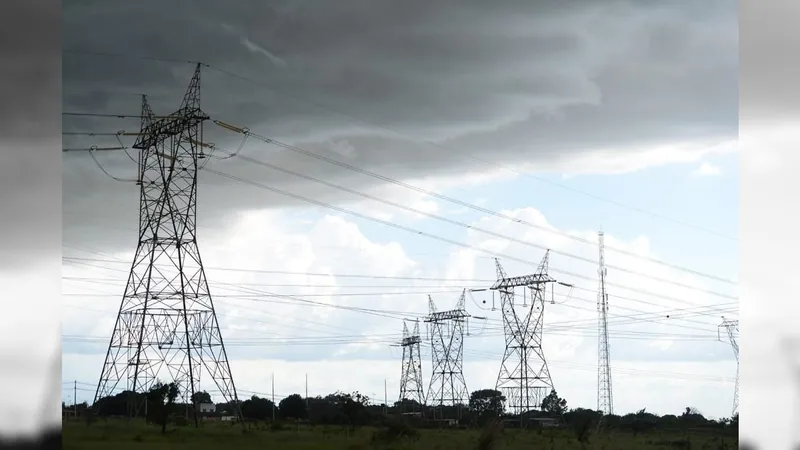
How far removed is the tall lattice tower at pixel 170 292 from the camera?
363 inches

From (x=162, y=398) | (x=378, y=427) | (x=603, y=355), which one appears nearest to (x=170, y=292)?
(x=162, y=398)

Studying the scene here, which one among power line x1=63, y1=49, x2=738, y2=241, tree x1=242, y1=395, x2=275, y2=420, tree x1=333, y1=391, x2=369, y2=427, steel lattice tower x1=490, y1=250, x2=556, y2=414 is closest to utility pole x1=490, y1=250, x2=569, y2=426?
steel lattice tower x1=490, y1=250, x2=556, y2=414

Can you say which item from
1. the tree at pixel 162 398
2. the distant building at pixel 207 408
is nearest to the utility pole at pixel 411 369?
the distant building at pixel 207 408

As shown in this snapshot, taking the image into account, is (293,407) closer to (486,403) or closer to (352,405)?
(352,405)

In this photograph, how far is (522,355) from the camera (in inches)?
461

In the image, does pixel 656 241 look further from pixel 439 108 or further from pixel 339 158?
pixel 339 158

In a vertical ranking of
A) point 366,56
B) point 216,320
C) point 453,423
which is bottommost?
point 453,423

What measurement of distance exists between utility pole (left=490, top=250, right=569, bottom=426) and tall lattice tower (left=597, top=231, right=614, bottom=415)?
2.02 feet

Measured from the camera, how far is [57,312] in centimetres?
750

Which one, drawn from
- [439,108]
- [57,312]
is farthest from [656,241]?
[57,312]

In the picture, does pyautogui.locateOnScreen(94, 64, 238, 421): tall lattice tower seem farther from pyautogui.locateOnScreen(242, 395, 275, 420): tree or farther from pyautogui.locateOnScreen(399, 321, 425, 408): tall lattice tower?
pyautogui.locateOnScreen(399, 321, 425, 408): tall lattice tower

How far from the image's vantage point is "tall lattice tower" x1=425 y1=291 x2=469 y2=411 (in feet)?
37.3

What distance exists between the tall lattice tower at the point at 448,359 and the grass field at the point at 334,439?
0.98 metres

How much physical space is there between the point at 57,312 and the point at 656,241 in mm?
6844
